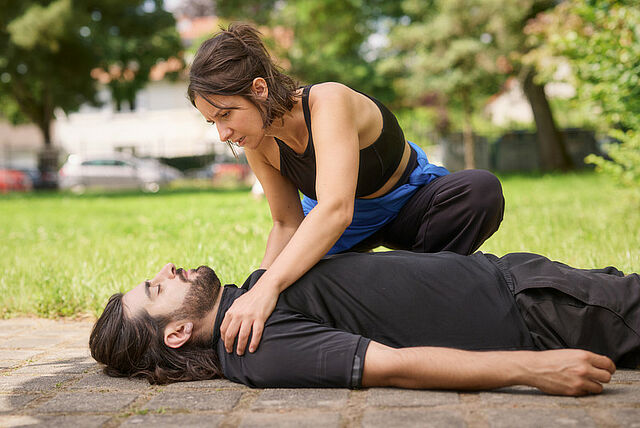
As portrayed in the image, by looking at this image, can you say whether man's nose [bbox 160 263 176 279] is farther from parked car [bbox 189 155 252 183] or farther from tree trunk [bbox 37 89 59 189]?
tree trunk [bbox 37 89 59 189]

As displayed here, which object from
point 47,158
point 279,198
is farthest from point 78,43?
point 279,198

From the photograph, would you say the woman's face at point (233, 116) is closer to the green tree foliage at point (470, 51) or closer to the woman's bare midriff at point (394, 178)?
the woman's bare midriff at point (394, 178)

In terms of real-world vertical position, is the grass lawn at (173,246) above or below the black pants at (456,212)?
below

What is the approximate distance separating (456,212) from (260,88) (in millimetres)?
1208

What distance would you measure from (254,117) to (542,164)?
76.3 ft

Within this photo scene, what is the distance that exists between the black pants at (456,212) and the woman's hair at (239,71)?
0.97 metres

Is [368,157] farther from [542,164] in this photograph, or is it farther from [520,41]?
[542,164]

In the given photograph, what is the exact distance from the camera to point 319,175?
2682mm

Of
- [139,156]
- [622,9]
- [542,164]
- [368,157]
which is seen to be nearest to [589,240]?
[622,9]

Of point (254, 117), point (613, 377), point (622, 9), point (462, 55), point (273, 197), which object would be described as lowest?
point (613, 377)

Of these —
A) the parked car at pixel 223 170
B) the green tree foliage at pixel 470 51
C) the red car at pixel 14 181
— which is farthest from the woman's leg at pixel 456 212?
the red car at pixel 14 181

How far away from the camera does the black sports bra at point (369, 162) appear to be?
314cm

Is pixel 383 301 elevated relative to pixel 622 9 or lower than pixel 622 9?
lower

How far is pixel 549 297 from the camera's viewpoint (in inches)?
99.8
